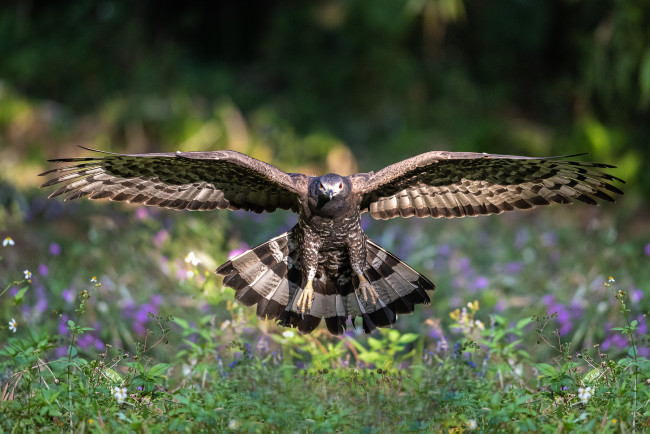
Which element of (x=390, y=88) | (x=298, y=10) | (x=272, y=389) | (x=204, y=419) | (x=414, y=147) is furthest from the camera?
(x=298, y=10)

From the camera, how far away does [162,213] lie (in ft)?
22.2

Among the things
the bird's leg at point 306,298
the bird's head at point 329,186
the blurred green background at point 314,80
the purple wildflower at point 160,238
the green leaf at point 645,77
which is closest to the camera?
the bird's head at point 329,186

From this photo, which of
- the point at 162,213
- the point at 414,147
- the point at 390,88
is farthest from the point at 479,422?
the point at 390,88

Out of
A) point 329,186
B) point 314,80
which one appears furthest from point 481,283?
point 314,80

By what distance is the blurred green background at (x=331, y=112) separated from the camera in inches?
221

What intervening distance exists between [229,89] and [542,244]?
6835 mm

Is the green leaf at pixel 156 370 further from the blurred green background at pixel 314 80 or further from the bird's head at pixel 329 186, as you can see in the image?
the blurred green background at pixel 314 80

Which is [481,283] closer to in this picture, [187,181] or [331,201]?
[331,201]

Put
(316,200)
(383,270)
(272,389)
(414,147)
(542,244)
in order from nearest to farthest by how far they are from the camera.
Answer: (272,389) → (316,200) → (383,270) → (542,244) → (414,147)

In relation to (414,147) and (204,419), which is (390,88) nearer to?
(414,147)

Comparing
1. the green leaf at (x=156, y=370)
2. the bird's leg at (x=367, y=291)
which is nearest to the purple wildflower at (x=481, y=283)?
the bird's leg at (x=367, y=291)

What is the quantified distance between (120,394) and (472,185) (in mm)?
2138

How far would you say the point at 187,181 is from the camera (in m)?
4.09

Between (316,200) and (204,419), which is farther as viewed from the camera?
(316,200)
